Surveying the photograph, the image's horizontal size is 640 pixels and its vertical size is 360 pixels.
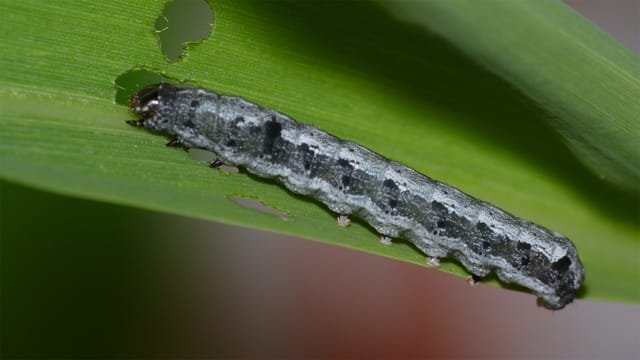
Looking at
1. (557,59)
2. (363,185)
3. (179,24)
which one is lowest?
(363,185)

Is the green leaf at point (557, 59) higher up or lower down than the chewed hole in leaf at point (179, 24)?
higher up

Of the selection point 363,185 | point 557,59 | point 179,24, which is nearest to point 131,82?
point 179,24

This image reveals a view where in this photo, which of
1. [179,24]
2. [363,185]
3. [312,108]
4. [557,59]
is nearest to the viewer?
[557,59]

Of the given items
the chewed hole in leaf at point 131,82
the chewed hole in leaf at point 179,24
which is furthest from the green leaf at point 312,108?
the chewed hole in leaf at point 131,82

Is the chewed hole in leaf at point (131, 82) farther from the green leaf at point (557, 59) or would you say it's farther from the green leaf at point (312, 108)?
the green leaf at point (557, 59)

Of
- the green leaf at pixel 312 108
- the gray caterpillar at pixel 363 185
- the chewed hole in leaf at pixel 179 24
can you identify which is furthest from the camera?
the gray caterpillar at pixel 363 185

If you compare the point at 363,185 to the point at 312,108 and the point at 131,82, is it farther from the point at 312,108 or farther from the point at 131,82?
the point at 131,82

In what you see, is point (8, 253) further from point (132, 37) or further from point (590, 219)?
point (590, 219)

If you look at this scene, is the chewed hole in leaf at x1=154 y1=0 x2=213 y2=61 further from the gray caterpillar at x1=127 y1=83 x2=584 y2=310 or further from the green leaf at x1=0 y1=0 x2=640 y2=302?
the gray caterpillar at x1=127 y1=83 x2=584 y2=310

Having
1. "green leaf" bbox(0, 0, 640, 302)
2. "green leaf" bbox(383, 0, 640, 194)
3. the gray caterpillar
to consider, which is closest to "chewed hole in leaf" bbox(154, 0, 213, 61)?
"green leaf" bbox(0, 0, 640, 302)
